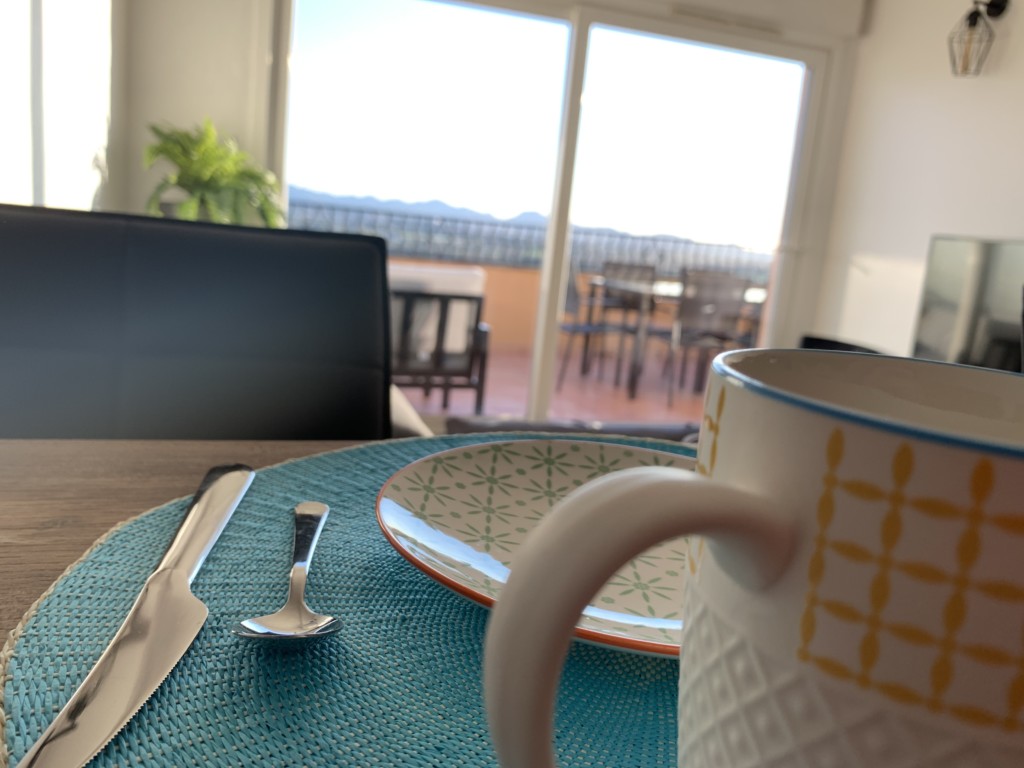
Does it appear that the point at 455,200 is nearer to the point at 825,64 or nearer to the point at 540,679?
the point at 825,64

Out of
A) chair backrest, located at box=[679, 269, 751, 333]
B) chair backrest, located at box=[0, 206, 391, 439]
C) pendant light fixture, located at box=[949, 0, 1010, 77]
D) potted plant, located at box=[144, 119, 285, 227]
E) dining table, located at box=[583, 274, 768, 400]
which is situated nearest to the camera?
chair backrest, located at box=[0, 206, 391, 439]

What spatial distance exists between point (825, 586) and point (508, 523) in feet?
1.13

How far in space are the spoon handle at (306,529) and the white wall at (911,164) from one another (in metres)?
3.01

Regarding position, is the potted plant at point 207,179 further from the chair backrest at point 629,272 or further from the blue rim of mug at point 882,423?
the blue rim of mug at point 882,423

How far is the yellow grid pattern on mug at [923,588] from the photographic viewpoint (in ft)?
0.51

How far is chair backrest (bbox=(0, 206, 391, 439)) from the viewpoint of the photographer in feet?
3.24

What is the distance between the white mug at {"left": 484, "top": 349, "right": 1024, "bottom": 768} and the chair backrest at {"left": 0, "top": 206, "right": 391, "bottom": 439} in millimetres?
922

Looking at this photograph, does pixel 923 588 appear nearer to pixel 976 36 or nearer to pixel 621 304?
pixel 976 36

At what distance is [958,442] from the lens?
15cm

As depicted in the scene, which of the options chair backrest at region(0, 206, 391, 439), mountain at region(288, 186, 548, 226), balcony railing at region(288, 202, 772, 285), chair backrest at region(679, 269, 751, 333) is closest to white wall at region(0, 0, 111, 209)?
mountain at region(288, 186, 548, 226)

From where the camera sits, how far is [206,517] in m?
0.46

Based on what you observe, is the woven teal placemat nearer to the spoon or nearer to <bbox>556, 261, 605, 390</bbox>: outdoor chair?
the spoon

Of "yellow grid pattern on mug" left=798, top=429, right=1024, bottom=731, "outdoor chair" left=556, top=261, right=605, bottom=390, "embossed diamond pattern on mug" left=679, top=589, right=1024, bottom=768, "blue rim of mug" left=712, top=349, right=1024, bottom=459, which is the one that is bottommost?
"outdoor chair" left=556, top=261, right=605, bottom=390

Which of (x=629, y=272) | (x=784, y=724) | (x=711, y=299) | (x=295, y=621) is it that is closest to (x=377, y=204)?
(x=629, y=272)
